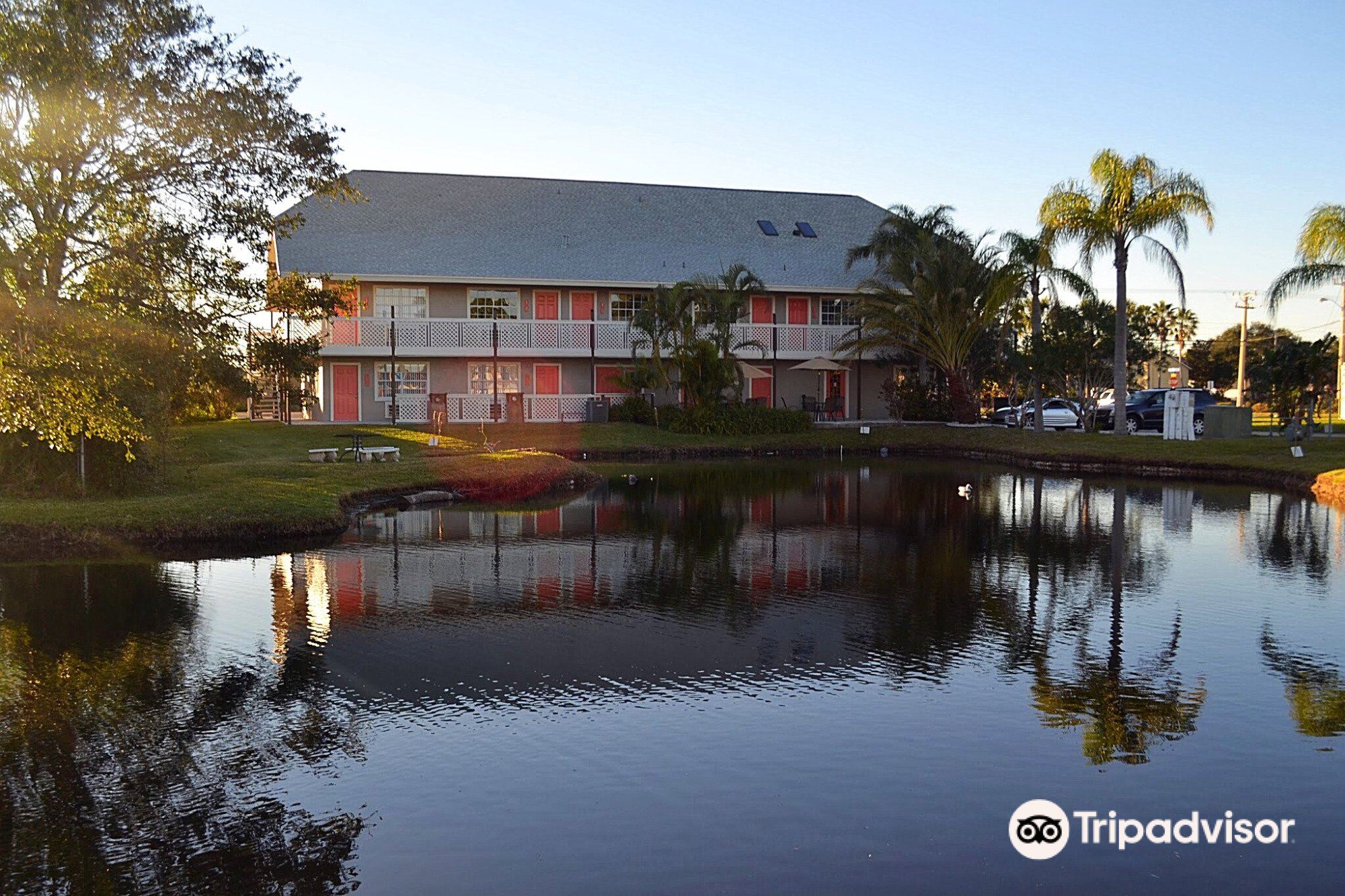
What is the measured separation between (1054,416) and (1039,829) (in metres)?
41.8

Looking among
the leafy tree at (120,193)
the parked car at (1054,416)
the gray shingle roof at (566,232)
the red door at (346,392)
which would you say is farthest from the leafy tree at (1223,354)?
the leafy tree at (120,193)

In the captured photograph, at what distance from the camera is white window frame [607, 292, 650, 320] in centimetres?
4231

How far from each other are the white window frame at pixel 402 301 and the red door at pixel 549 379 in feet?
14.0

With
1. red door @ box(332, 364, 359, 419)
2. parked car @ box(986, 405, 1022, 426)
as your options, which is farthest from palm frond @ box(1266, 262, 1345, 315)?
red door @ box(332, 364, 359, 419)

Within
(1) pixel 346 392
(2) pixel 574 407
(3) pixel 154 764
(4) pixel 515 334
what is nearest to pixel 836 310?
(2) pixel 574 407

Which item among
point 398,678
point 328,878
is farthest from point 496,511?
point 328,878

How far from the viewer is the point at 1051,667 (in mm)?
10062

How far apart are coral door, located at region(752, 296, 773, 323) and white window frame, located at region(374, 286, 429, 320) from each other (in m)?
12.0

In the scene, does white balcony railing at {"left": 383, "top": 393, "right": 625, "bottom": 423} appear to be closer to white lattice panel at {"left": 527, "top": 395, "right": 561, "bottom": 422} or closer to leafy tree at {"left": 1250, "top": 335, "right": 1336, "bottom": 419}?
white lattice panel at {"left": 527, "top": 395, "right": 561, "bottom": 422}

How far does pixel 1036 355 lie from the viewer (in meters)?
36.1

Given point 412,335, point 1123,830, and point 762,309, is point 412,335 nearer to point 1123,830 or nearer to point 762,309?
point 762,309

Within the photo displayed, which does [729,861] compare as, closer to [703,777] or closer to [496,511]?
[703,777]

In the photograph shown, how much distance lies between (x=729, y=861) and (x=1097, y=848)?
203 centimetres

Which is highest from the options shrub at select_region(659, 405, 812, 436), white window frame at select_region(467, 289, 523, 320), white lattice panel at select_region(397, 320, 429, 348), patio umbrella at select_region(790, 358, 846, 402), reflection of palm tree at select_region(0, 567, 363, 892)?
white window frame at select_region(467, 289, 523, 320)
